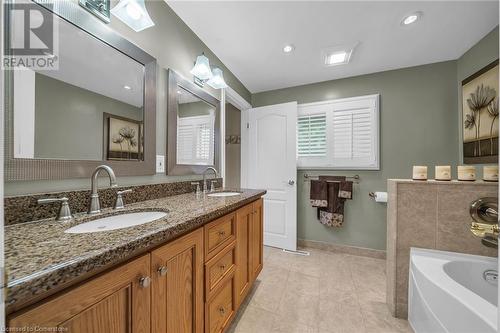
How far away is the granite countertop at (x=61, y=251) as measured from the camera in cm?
37

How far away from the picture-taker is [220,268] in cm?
109

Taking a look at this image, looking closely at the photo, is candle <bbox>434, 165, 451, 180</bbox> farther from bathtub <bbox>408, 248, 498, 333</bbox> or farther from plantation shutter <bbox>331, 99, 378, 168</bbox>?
plantation shutter <bbox>331, 99, 378, 168</bbox>

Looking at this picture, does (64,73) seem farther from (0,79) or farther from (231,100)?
(231,100)

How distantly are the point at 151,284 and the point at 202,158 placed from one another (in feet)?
4.20

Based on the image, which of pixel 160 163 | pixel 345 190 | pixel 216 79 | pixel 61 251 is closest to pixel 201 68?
pixel 216 79

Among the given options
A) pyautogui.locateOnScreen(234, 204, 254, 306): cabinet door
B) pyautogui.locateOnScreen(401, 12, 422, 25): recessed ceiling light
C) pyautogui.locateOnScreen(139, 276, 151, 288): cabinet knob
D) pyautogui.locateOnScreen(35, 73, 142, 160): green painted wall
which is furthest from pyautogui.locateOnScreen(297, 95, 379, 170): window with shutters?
pyautogui.locateOnScreen(139, 276, 151, 288): cabinet knob

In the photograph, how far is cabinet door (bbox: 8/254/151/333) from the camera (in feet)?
1.31

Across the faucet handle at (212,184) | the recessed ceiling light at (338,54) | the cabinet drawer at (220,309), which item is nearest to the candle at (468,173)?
the recessed ceiling light at (338,54)

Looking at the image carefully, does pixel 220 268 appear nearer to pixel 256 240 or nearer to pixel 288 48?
pixel 256 240

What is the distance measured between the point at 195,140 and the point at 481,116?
254 cm

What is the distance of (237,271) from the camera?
1.30m

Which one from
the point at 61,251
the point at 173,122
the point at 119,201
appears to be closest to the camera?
the point at 61,251

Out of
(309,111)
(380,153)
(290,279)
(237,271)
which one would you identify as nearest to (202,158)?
(237,271)
